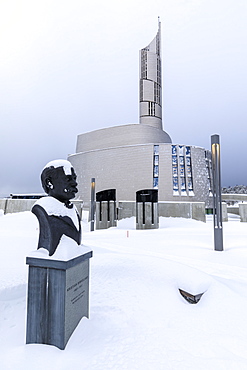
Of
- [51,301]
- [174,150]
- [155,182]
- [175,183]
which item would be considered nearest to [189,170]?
[175,183]

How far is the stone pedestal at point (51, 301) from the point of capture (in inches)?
103

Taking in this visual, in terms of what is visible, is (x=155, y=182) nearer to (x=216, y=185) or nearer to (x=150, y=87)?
(x=216, y=185)

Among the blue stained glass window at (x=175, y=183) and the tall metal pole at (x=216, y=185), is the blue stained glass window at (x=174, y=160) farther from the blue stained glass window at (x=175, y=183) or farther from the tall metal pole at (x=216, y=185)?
the tall metal pole at (x=216, y=185)

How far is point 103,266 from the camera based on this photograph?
5121mm

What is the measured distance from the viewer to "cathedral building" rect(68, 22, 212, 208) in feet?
111

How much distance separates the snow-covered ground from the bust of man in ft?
4.03

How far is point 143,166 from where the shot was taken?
3512cm

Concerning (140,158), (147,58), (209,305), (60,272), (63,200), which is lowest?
(209,305)

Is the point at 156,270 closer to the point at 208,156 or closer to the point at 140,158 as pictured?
the point at 140,158

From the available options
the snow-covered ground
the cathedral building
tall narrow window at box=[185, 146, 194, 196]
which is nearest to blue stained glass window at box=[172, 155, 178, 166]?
the cathedral building

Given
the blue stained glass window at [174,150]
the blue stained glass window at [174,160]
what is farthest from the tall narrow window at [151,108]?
the blue stained glass window at [174,160]

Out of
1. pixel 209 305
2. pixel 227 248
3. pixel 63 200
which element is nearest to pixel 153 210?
pixel 227 248

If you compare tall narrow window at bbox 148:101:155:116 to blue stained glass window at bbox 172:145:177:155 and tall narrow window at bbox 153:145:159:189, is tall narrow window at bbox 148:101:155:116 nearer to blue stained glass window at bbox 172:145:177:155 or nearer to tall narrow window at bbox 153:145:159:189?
tall narrow window at bbox 153:145:159:189

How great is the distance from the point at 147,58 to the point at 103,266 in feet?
186
